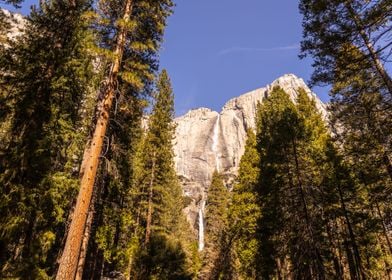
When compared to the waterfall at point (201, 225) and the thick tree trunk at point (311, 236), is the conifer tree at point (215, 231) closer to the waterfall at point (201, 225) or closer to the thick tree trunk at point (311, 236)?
the thick tree trunk at point (311, 236)

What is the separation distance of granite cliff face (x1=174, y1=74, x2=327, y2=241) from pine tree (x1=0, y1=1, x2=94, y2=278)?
67163mm

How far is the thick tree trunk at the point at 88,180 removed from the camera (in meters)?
6.49

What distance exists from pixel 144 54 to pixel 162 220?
15.5 metres

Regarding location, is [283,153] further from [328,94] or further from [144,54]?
[144,54]

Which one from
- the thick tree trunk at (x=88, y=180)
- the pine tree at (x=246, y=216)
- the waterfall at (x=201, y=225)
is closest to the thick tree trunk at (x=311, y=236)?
the pine tree at (x=246, y=216)

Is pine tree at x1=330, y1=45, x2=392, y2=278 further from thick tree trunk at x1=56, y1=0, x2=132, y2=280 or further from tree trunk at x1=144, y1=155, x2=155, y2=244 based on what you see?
tree trunk at x1=144, y1=155, x2=155, y2=244

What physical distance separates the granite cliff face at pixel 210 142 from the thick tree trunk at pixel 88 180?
2779 inches

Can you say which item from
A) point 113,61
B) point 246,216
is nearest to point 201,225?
point 246,216

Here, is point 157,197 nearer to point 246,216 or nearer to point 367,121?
point 246,216

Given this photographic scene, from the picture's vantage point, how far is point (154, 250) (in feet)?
68.1

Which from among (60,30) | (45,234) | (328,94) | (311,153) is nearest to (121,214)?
(45,234)

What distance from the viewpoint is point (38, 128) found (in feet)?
35.7

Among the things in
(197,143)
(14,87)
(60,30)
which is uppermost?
(197,143)

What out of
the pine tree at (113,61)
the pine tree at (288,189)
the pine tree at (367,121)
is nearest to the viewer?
the pine tree at (113,61)
